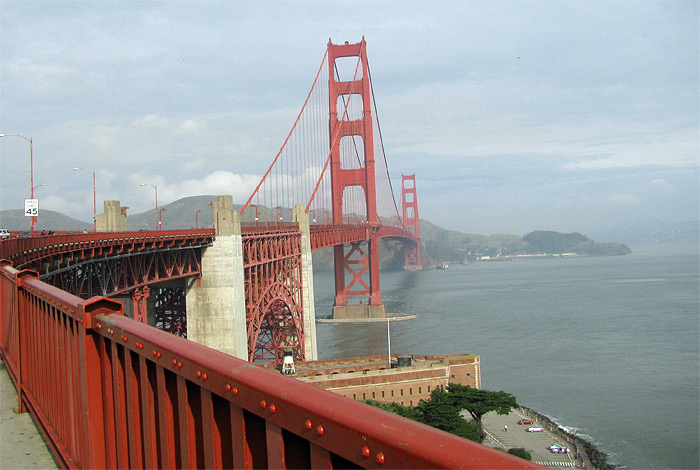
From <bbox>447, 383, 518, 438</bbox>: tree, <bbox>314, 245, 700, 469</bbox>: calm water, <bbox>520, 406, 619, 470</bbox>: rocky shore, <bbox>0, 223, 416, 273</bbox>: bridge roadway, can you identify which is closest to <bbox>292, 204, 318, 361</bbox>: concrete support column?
<bbox>314, 245, 700, 469</bbox>: calm water

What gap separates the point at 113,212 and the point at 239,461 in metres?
20.7

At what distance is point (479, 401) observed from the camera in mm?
27656

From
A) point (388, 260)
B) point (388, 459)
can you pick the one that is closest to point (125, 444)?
point (388, 459)

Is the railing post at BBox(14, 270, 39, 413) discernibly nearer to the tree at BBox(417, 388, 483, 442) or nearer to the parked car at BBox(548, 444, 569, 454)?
the tree at BBox(417, 388, 483, 442)

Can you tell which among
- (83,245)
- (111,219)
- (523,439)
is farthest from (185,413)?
(523,439)

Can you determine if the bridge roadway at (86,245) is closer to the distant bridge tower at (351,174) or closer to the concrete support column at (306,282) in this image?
the concrete support column at (306,282)

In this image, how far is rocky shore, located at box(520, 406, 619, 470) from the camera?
921 inches

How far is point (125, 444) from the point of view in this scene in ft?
9.00

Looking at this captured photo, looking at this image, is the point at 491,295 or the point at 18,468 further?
the point at 491,295

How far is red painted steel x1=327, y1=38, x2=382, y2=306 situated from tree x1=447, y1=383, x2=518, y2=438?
29.6m

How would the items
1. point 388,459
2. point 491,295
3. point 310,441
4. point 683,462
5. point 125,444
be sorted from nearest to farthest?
point 388,459 → point 310,441 → point 125,444 → point 683,462 → point 491,295

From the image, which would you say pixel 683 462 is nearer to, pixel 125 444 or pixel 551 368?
pixel 551 368

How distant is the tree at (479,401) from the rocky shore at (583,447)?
1755 millimetres

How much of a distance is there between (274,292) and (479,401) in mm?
10497
